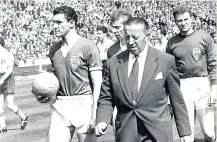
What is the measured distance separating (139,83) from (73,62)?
1.41m

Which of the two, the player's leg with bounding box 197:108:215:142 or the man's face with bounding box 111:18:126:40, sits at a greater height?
the man's face with bounding box 111:18:126:40

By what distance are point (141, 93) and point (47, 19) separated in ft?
96.3

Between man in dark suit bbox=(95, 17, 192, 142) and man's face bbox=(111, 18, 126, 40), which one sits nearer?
man in dark suit bbox=(95, 17, 192, 142)

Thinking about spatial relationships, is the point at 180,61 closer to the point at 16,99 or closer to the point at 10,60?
the point at 10,60

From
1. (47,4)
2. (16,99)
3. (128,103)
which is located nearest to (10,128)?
(16,99)

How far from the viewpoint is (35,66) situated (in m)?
26.5

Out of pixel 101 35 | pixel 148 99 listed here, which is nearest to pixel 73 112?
pixel 148 99

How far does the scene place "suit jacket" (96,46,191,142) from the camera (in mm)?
4926

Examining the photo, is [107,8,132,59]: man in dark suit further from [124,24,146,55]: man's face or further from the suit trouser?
[124,24,146,55]: man's face

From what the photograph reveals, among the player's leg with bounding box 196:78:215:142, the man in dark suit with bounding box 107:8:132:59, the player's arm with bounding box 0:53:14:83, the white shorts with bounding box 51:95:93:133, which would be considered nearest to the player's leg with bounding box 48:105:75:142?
the white shorts with bounding box 51:95:93:133

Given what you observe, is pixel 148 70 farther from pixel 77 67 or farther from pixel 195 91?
pixel 195 91

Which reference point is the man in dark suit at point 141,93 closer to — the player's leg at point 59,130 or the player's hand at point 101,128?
the player's hand at point 101,128

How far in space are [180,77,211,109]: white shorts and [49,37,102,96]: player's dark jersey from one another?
6.34 feet

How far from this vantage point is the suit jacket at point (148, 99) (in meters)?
4.93
